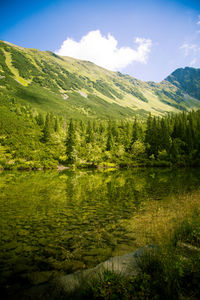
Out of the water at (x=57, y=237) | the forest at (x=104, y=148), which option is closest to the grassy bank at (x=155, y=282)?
the water at (x=57, y=237)

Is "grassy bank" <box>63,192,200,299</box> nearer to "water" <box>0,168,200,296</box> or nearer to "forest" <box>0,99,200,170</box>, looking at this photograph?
"water" <box>0,168,200,296</box>

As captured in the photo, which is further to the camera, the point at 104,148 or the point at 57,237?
the point at 104,148

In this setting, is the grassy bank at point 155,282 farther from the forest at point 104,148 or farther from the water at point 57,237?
the forest at point 104,148

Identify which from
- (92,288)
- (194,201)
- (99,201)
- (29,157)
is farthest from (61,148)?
(92,288)

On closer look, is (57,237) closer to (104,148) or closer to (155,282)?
(155,282)

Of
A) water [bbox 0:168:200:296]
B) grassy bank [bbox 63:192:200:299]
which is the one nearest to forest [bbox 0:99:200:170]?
water [bbox 0:168:200:296]

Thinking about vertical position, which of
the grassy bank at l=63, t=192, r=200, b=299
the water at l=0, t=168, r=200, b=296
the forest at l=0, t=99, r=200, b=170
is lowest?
the water at l=0, t=168, r=200, b=296

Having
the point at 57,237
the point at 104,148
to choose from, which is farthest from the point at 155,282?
the point at 104,148

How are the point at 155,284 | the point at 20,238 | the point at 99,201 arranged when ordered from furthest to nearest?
the point at 99,201 → the point at 20,238 → the point at 155,284

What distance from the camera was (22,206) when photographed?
17.6m

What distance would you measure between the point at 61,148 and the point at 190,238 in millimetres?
96201

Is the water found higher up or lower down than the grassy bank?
lower down

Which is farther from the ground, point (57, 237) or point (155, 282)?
point (155, 282)

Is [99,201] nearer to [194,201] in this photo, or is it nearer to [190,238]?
[194,201]
